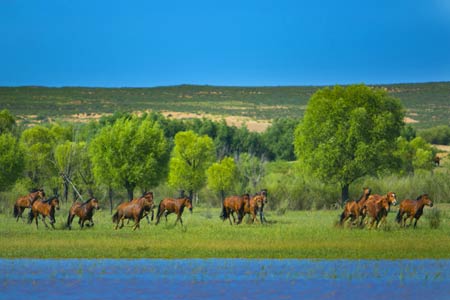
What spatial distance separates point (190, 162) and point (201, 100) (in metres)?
111

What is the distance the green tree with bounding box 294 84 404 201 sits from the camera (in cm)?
5884

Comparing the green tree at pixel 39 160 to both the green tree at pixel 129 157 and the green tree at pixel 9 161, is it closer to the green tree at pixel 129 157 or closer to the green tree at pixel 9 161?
the green tree at pixel 9 161

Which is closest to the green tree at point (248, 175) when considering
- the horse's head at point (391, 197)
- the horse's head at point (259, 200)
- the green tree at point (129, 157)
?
the green tree at point (129, 157)

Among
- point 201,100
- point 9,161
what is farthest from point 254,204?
point 201,100

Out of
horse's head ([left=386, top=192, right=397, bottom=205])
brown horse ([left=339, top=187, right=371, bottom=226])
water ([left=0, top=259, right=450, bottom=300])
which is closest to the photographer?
water ([left=0, top=259, right=450, bottom=300])

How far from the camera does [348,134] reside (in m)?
59.0

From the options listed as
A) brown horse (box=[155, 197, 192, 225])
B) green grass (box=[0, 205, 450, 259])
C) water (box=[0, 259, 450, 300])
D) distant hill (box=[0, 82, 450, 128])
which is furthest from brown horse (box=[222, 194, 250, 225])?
distant hill (box=[0, 82, 450, 128])

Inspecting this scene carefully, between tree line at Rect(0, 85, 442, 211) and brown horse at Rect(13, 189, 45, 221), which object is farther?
tree line at Rect(0, 85, 442, 211)

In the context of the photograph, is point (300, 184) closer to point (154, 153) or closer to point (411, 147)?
point (154, 153)

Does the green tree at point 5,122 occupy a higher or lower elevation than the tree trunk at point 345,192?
higher

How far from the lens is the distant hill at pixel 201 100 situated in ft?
511

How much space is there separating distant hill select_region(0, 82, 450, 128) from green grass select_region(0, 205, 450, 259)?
10852 cm

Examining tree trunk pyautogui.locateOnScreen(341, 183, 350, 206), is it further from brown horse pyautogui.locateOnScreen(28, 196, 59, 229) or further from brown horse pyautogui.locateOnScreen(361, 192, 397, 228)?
brown horse pyautogui.locateOnScreen(28, 196, 59, 229)

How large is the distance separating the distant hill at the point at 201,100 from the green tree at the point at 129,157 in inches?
3516
